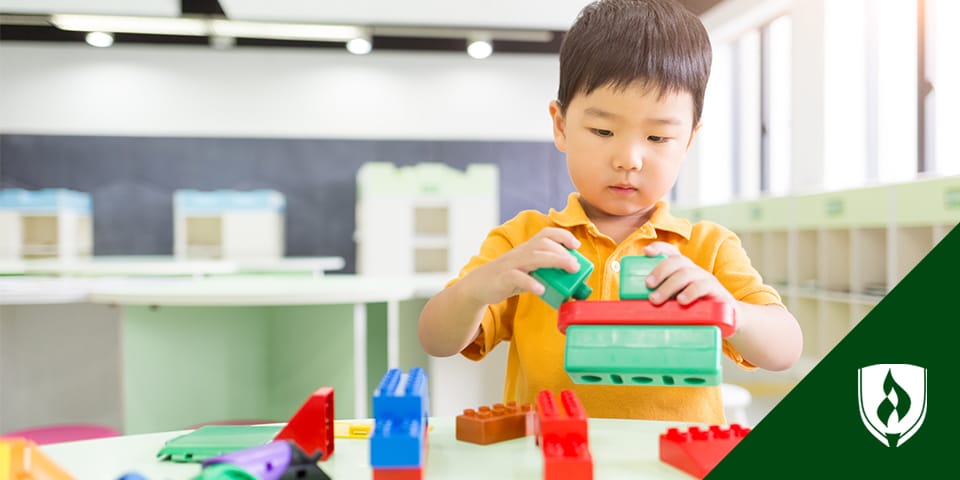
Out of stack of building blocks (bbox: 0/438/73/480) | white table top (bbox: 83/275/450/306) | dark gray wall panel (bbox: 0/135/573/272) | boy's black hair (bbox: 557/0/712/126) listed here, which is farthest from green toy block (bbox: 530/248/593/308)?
dark gray wall panel (bbox: 0/135/573/272)

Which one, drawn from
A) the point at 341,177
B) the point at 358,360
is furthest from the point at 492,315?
the point at 341,177

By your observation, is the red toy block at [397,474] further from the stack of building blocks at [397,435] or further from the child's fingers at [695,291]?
the child's fingers at [695,291]

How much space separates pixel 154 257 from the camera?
203 inches

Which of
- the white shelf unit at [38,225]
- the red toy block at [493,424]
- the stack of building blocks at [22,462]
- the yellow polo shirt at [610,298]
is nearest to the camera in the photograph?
the stack of building blocks at [22,462]

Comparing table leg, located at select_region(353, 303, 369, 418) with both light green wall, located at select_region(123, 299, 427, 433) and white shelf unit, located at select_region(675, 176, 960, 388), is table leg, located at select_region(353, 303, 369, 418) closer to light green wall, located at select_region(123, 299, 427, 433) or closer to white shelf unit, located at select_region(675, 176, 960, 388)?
light green wall, located at select_region(123, 299, 427, 433)

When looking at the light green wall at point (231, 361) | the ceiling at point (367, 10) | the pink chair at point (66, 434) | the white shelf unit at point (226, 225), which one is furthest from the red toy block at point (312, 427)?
Answer: the white shelf unit at point (226, 225)

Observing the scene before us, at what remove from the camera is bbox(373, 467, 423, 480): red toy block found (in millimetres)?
437

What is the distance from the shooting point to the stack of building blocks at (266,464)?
16.7 inches

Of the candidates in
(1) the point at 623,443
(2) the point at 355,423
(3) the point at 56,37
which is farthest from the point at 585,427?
(3) the point at 56,37

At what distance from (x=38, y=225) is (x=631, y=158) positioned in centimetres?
499

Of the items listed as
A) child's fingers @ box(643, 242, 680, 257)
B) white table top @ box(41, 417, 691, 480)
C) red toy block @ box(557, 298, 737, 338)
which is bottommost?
white table top @ box(41, 417, 691, 480)

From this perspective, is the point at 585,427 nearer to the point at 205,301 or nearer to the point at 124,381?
the point at 205,301

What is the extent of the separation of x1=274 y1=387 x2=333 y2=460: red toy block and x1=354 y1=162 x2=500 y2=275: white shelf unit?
4.09m

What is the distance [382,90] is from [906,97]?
133 inches
